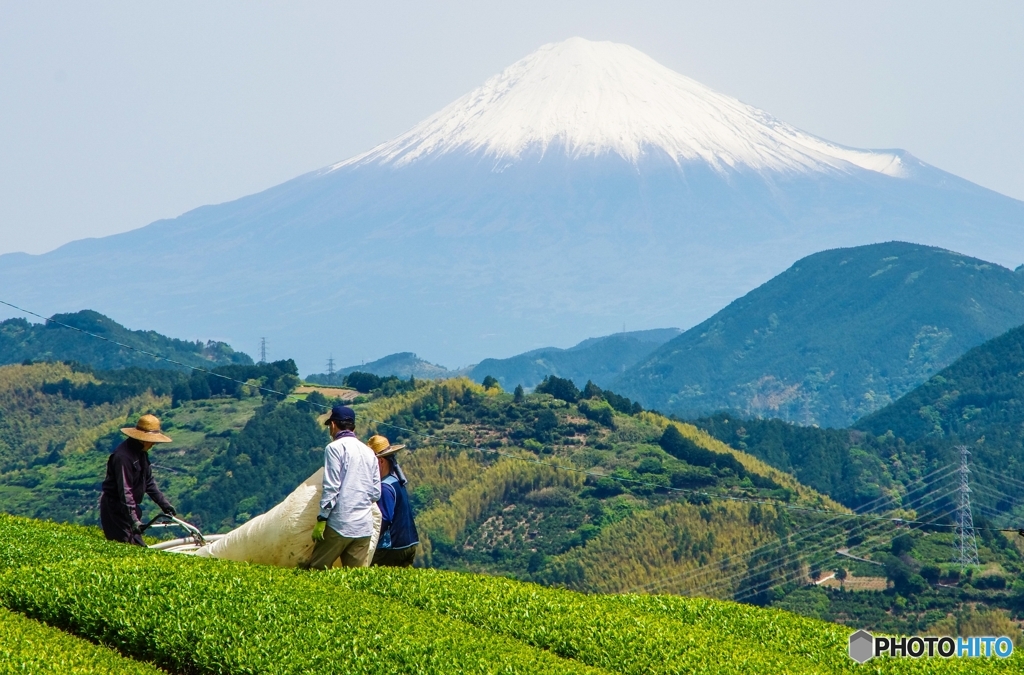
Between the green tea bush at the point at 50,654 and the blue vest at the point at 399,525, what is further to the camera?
the blue vest at the point at 399,525

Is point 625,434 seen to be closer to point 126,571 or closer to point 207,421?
point 207,421

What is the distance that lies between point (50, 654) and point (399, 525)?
15.5 ft

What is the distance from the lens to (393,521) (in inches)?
619

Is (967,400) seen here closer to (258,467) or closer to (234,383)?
(234,383)

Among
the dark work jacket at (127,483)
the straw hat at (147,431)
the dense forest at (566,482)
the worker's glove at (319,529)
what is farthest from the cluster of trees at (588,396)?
the worker's glove at (319,529)

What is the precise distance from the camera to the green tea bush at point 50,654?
1134 centimetres

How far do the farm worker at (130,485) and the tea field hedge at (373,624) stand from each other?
20.6 inches

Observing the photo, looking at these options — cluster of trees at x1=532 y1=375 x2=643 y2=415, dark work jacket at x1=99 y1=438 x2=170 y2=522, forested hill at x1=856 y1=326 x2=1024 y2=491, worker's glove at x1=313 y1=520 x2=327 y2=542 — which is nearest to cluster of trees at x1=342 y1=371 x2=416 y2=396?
cluster of trees at x1=532 y1=375 x2=643 y2=415

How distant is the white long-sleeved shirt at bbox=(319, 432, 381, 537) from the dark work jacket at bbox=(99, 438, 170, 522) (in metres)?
2.06

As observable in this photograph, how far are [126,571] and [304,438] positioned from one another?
109 m

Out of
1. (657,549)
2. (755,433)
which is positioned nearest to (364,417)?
(657,549)
